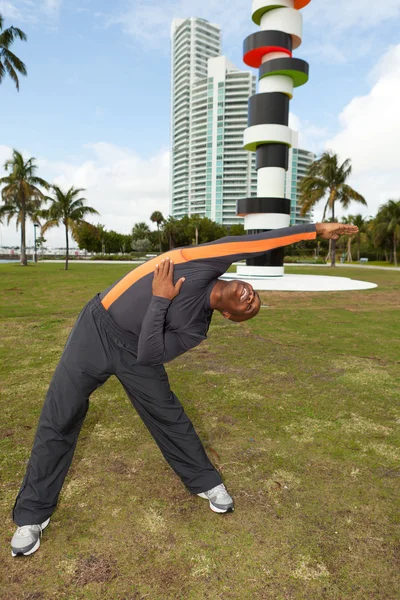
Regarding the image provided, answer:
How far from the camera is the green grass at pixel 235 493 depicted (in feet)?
6.42

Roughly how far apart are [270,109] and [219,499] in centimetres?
2379

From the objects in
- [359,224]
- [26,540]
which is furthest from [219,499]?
[359,224]

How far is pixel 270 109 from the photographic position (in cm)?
2250

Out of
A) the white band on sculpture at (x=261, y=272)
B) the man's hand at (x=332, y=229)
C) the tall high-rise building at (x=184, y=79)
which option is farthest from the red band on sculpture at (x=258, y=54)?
the tall high-rise building at (x=184, y=79)

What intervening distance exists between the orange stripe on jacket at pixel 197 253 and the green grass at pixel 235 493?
135 centimetres

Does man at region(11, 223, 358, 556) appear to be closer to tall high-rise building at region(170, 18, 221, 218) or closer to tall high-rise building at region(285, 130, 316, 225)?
tall high-rise building at region(285, 130, 316, 225)

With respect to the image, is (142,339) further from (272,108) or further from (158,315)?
(272,108)

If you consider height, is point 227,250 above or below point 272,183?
below

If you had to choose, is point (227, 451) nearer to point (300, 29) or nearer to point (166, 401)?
point (166, 401)

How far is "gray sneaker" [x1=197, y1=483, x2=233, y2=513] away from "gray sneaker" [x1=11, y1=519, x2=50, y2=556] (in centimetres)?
102

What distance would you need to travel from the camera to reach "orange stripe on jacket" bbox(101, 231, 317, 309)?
211 cm

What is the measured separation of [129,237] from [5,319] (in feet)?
271

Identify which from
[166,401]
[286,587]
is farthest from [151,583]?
[166,401]

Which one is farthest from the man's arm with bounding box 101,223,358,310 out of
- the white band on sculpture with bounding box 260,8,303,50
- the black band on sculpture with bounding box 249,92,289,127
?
the white band on sculpture with bounding box 260,8,303,50
